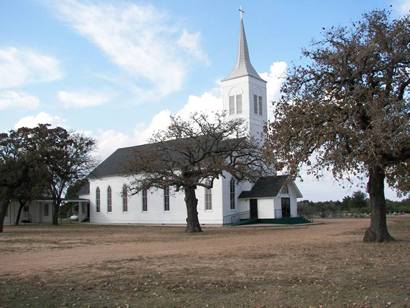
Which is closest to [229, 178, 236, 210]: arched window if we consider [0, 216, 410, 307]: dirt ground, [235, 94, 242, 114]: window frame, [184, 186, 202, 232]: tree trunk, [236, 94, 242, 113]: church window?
[235, 94, 242, 114]: window frame

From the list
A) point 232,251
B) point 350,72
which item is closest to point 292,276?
point 232,251

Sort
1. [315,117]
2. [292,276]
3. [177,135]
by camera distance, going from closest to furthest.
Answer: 1. [292,276]
2. [315,117]
3. [177,135]

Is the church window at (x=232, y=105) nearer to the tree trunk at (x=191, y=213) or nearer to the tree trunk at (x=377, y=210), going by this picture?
the tree trunk at (x=191, y=213)

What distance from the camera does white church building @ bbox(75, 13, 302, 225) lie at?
54562 millimetres

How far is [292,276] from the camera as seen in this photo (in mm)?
12766

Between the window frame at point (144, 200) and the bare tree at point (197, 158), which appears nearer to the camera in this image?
the bare tree at point (197, 158)

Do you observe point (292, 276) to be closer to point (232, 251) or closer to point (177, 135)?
point (232, 251)

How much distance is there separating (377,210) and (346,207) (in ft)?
174

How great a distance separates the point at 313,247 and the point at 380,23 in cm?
→ 929

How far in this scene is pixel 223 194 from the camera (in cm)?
5400

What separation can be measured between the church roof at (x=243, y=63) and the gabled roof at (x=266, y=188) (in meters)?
14.4

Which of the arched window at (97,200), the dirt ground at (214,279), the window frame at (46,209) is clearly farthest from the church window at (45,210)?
the dirt ground at (214,279)

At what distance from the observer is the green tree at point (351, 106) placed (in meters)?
19.7

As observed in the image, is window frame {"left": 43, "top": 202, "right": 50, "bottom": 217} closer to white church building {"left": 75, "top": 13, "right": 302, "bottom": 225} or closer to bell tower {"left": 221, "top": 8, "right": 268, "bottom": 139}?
white church building {"left": 75, "top": 13, "right": 302, "bottom": 225}
